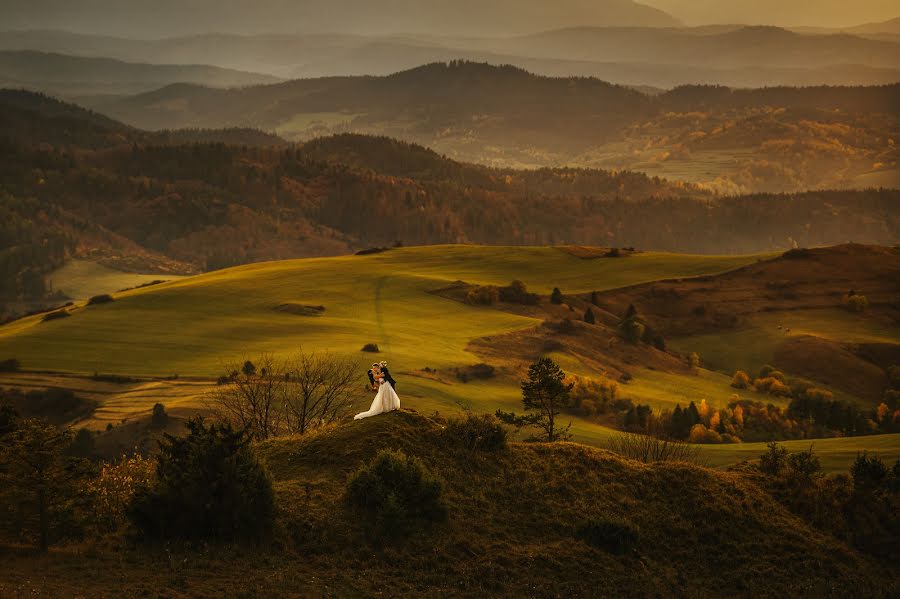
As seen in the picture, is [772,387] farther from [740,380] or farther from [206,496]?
[206,496]

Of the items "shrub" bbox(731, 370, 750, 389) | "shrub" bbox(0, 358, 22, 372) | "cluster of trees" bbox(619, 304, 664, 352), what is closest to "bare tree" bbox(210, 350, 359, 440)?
"shrub" bbox(0, 358, 22, 372)

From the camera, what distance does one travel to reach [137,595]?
24078 millimetres

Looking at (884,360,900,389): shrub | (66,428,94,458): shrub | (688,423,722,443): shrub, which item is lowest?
(884,360,900,389): shrub

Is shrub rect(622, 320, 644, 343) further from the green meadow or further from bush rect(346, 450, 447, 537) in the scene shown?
bush rect(346, 450, 447, 537)

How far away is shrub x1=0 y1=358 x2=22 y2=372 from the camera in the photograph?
3659 inches

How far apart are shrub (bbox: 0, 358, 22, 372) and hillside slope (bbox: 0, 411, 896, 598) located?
66959mm

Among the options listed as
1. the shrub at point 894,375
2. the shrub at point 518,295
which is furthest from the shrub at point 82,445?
the shrub at point 894,375

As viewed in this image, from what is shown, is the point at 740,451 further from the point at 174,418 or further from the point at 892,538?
the point at 174,418

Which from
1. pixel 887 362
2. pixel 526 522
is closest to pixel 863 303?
pixel 887 362

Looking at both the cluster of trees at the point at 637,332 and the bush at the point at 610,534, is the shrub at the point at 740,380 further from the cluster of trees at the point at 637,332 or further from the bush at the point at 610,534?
the bush at the point at 610,534

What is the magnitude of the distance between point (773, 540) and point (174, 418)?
51.4m

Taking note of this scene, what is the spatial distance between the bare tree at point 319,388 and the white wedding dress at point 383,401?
44.1 ft

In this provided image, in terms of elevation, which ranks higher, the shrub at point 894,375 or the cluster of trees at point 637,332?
the cluster of trees at point 637,332

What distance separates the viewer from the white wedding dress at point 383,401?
118 ft
